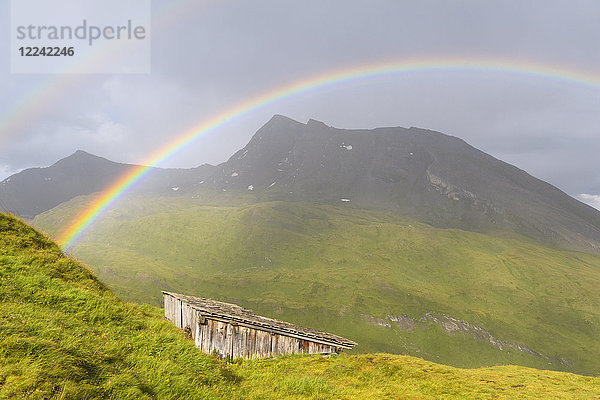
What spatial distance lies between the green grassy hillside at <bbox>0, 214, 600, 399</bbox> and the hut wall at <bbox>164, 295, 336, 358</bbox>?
40.5 inches

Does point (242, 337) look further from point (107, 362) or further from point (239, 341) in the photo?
point (107, 362)

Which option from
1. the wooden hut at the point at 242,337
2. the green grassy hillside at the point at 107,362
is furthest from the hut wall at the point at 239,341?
the green grassy hillside at the point at 107,362

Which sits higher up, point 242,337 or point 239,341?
point 242,337

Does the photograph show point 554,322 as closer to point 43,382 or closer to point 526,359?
point 526,359

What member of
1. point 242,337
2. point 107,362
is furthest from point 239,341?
point 107,362

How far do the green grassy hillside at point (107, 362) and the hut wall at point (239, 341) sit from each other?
1.03m

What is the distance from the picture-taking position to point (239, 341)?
23.5 metres

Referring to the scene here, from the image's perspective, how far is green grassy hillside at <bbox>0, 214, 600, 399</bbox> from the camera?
7363mm

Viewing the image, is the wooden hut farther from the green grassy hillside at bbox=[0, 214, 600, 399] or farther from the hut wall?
the green grassy hillside at bbox=[0, 214, 600, 399]

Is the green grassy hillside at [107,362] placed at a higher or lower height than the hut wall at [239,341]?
higher

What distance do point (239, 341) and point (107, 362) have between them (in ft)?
52.6

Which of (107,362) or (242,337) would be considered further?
(242,337)

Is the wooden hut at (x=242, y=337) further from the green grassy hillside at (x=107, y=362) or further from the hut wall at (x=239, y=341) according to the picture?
the green grassy hillside at (x=107, y=362)

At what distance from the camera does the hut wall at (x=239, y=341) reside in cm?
2334
